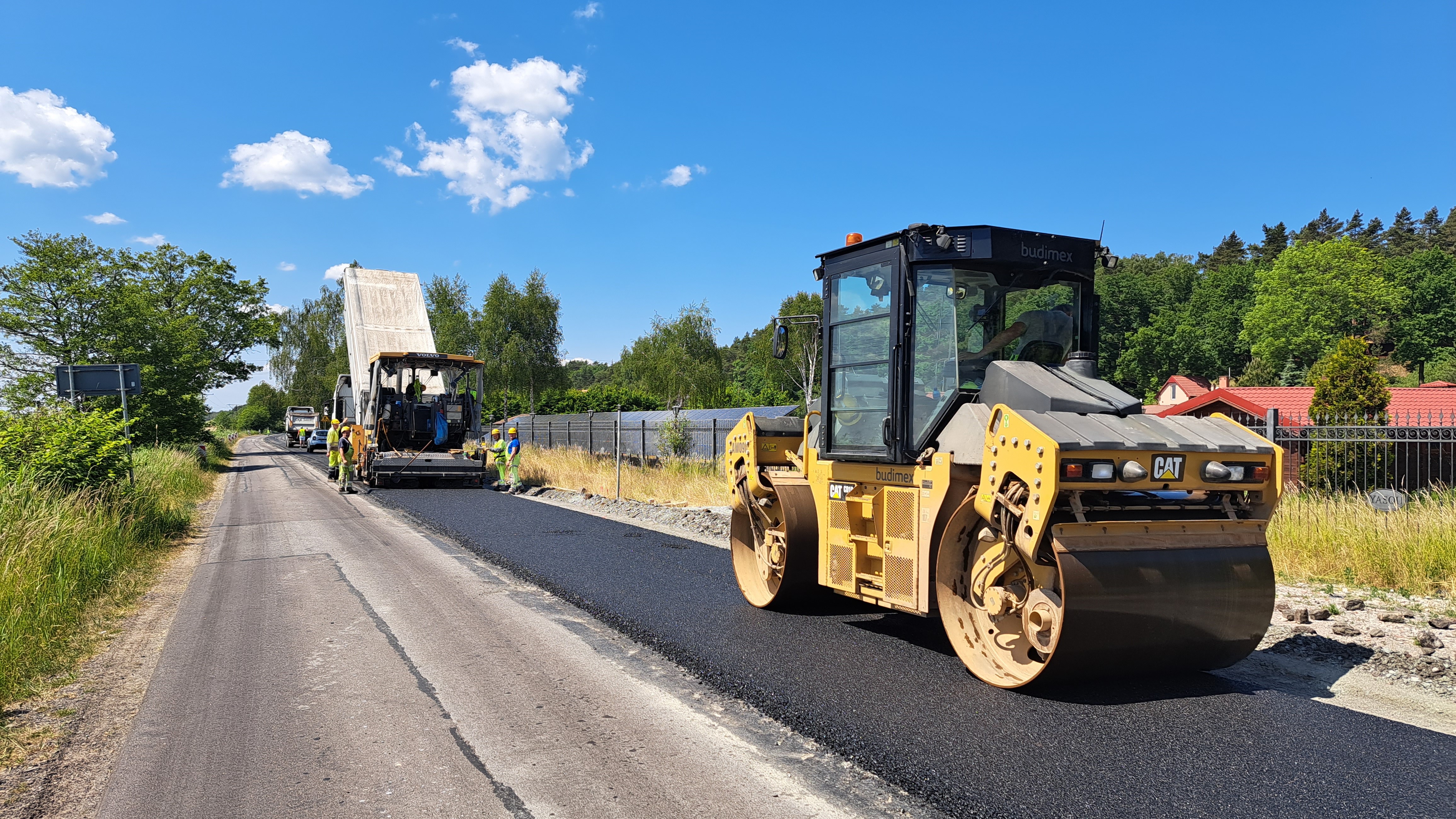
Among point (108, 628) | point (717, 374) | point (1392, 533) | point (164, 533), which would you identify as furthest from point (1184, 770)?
point (717, 374)

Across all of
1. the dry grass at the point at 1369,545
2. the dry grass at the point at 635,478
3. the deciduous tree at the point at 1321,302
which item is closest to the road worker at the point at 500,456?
the dry grass at the point at 635,478

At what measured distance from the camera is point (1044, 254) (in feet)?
17.3

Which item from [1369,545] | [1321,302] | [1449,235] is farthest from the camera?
[1449,235]

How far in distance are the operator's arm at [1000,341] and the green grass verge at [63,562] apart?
549cm

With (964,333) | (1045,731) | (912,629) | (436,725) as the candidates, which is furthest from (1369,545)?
(436,725)

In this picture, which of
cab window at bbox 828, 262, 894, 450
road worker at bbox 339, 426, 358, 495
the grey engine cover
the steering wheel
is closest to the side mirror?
cab window at bbox 828, 262, 894, 450

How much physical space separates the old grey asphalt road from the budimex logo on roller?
3039 mm

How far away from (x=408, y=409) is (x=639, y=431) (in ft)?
26.4

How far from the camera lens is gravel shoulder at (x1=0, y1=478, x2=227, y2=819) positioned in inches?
135

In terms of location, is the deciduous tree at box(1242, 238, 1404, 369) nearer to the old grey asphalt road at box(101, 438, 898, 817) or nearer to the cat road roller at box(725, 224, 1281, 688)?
the cat road roller at box(725, 224, 1281, 688)

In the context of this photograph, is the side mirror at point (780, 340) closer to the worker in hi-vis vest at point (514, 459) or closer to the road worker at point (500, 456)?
the worker in hi-vis vest at point (514, 459)

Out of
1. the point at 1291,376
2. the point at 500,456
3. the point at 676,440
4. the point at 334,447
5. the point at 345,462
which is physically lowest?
the point at 345,462

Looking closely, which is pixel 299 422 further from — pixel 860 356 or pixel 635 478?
pixel 860 356

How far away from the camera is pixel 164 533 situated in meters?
11.1
